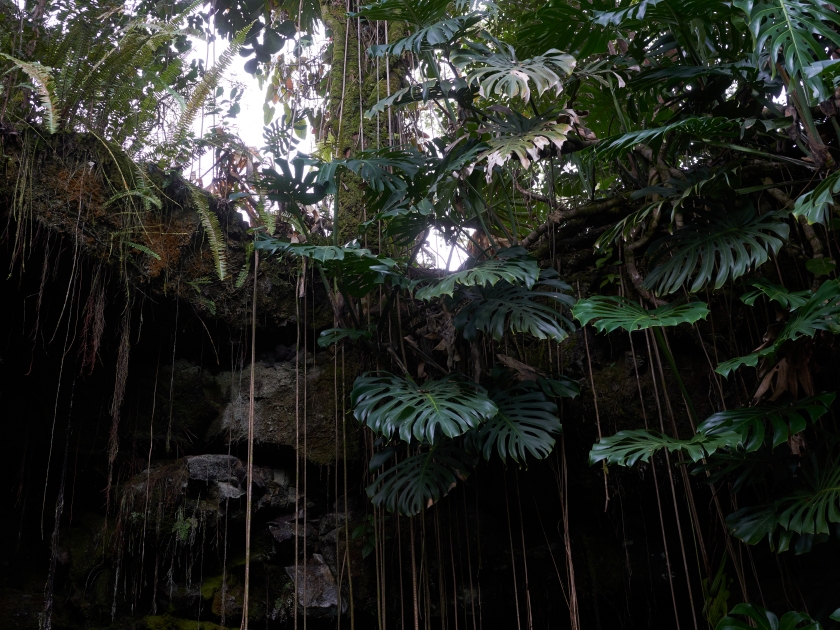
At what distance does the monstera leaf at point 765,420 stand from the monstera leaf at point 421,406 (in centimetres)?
77

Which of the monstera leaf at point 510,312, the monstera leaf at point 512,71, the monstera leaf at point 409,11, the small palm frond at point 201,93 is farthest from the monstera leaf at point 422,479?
the small palm frond at point 201,93

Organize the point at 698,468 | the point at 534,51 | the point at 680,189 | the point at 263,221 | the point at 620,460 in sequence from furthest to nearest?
the point at 263,221
the point at 534,51
the point at 680,189
the point at 698,468
the point at 620,460

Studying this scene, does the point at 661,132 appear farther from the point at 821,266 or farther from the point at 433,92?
the point at 433,92

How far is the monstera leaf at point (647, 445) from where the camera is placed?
1.98 metres

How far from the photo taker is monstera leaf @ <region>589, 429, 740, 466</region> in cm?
198

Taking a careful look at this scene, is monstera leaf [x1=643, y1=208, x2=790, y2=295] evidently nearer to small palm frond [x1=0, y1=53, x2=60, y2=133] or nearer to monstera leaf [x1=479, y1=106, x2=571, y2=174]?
monstera leaf [x1=479, y1=106, x2=571, y2=174]

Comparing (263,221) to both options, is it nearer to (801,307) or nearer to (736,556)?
(801,307)

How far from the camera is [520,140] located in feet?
8.05

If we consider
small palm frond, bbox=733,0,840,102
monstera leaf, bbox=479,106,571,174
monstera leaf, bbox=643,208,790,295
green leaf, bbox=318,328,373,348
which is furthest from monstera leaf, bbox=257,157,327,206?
small palm frond, bbox=733,0,840,102

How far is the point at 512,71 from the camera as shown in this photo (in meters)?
2.42

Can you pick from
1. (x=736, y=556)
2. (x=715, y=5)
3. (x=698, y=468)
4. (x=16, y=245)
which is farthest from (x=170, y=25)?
(x=736, y=556)

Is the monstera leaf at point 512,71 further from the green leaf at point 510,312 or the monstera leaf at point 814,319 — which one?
the monstera leaf at point 814,319

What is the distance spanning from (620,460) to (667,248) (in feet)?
3.10

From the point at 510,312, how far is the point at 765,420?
0.96 metres
